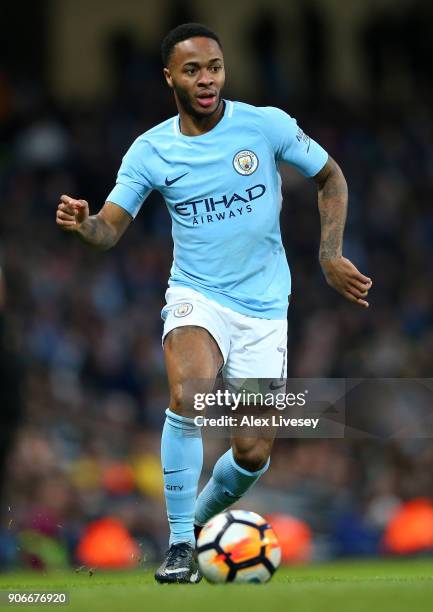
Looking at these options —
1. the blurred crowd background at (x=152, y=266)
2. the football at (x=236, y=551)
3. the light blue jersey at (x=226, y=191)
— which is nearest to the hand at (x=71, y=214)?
the light blue jersey at (x=226, y=191)

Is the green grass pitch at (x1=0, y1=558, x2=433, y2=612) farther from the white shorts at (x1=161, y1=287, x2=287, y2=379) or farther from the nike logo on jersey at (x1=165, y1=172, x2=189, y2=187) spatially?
the nike logo on jersey at (x1=165, y1=172, x2=189, y2=187)

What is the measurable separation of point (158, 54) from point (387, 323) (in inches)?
219

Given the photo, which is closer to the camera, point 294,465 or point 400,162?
point 294,465

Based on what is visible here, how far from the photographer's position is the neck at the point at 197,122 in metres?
7.62

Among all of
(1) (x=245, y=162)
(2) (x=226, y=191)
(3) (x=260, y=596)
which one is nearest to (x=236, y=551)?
(3) (x=260, y=596)

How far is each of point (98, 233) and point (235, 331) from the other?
2.64ft

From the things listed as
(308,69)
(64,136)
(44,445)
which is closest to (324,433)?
(44,445)

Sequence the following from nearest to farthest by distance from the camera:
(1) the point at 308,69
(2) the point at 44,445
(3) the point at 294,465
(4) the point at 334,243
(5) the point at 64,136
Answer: (4) the point at 334,243 < (2) the point at 44,445 < (3) the point at 294,465 < (5) the point at 64,136 < (1) the point at 308,69

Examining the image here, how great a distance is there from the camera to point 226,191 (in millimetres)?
7512

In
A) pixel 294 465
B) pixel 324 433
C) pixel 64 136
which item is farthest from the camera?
pixel 64 136

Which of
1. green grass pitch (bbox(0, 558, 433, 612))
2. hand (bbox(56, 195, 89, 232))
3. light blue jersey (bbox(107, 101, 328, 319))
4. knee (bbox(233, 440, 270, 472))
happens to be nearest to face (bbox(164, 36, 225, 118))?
light blue jersey (bbox(107, 101, 328, 319))

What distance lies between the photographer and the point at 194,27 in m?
7.50

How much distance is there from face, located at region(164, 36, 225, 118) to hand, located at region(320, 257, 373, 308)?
950 millimetres

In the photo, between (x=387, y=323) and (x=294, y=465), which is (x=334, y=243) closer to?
(x=294, y=465)
